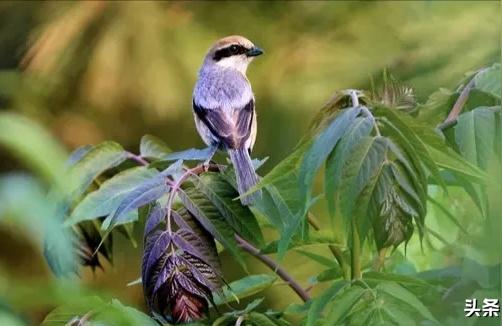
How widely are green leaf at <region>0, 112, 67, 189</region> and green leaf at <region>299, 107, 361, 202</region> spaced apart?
0.85ft

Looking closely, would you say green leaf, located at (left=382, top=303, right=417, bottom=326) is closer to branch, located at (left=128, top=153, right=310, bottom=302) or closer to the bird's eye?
branch, located at (left=128, top=153, right=310, bottom=302)

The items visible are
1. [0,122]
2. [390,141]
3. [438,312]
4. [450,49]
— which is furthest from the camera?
[450,49]

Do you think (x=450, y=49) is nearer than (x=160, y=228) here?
No

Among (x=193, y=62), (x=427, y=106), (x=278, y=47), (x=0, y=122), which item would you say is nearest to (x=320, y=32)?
(x=278, y=47)

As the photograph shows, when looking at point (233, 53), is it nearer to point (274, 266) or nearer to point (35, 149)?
point (274, 266)

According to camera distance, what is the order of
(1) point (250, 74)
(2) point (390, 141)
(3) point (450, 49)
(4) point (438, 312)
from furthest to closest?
(1) point (250, 74) < (3) point (450, 49) < (4) point (438, 312) < (2) point (390, 141)

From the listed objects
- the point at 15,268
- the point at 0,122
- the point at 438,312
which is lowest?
the point at 15,268

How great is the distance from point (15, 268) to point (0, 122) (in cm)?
162

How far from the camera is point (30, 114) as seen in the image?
6.19 feet

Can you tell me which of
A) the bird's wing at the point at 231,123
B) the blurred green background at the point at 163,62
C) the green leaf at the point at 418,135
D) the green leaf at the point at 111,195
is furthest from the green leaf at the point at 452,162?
the blurred green background at the point at 163,62

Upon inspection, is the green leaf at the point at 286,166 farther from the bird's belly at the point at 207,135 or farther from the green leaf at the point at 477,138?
the bird's belly at the point at 207,135

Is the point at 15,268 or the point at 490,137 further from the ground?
the point at 490,137

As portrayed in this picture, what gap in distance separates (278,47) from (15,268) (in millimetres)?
659

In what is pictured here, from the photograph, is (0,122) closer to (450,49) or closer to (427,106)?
(427,106)
